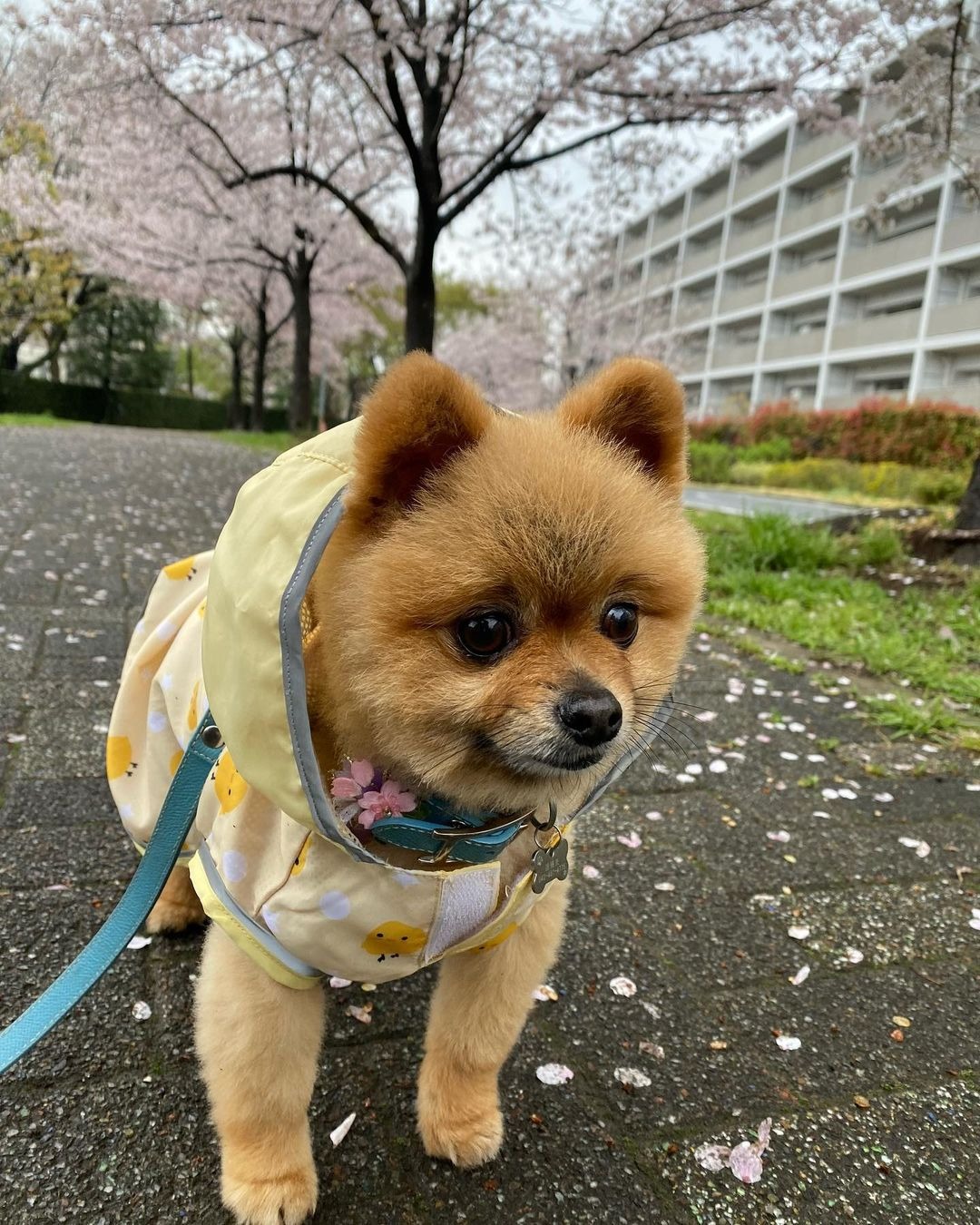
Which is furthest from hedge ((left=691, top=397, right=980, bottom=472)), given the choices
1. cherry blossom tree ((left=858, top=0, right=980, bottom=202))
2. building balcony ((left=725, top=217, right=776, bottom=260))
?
building balcony ((left=725, top=217, right=776, bottom=260))

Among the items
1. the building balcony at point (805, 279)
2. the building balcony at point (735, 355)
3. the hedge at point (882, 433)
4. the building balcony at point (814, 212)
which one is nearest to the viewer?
the hedge at point (882, 433)

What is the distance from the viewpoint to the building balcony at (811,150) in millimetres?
32625

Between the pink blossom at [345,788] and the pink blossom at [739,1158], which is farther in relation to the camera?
the pink blossom at [739,1158]

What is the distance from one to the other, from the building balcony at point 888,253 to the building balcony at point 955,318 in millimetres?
2304

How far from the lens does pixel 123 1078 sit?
5.64 ft

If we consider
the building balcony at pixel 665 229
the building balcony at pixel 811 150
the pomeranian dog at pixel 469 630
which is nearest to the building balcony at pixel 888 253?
the building balcony at pixel 811 150

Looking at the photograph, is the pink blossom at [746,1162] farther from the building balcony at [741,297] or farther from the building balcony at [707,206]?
the building balcony at [707,206]

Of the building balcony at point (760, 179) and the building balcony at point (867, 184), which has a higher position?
the building balcony at point (760, 179)

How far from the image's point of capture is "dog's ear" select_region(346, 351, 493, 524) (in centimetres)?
125

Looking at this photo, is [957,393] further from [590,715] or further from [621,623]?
[590,715]

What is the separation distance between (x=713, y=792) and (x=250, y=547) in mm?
2751

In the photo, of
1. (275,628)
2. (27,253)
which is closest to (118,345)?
(27,253)

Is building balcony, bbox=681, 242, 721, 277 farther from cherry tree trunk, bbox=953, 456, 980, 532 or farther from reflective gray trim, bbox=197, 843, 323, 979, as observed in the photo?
reflective gray trim, bbox=197, 843, 323, 979

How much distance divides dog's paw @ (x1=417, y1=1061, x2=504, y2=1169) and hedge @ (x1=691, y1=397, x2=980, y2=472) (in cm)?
1548
